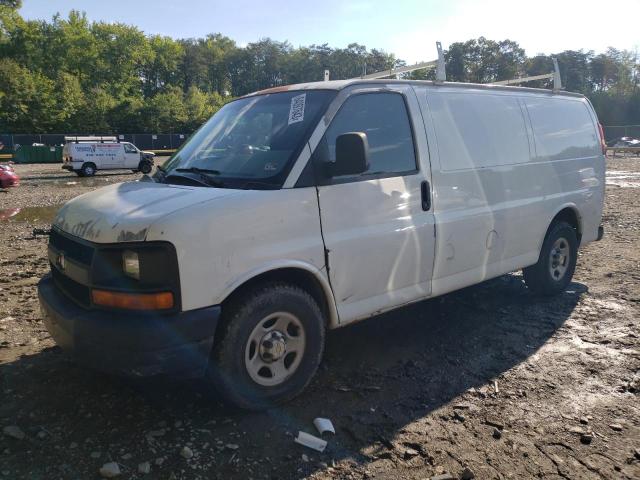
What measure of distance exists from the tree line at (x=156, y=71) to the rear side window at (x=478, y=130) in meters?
36.3

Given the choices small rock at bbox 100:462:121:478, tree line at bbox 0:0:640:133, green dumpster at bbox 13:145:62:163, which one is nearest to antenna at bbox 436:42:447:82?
small rock at bbox 100:462:121:478

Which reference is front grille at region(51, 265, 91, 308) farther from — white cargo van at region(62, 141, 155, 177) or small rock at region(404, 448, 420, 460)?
white cargo van at region(62, 141, 155, 177)

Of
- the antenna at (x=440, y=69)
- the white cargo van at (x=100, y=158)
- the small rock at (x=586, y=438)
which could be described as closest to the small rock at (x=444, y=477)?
the small rock at (x=586, y=438)

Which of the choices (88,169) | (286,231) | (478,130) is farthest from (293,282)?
(88,169)

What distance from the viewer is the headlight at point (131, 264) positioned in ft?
9.55

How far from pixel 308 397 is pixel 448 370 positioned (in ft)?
3.82

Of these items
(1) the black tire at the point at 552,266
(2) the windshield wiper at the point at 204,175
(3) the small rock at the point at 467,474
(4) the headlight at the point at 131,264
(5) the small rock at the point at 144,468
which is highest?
(2) the windshield wiper at the point at 204,175

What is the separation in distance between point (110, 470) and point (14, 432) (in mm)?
799

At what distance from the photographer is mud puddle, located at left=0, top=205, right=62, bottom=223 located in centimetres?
1151

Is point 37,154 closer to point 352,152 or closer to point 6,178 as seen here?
point 6,178

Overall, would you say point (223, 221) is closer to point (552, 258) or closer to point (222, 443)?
point (222, 443)

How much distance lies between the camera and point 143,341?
9.35ft

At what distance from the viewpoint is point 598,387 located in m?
3.75

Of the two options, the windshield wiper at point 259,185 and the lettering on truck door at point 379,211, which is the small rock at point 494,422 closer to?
the lettering on truck door at point 379,211
